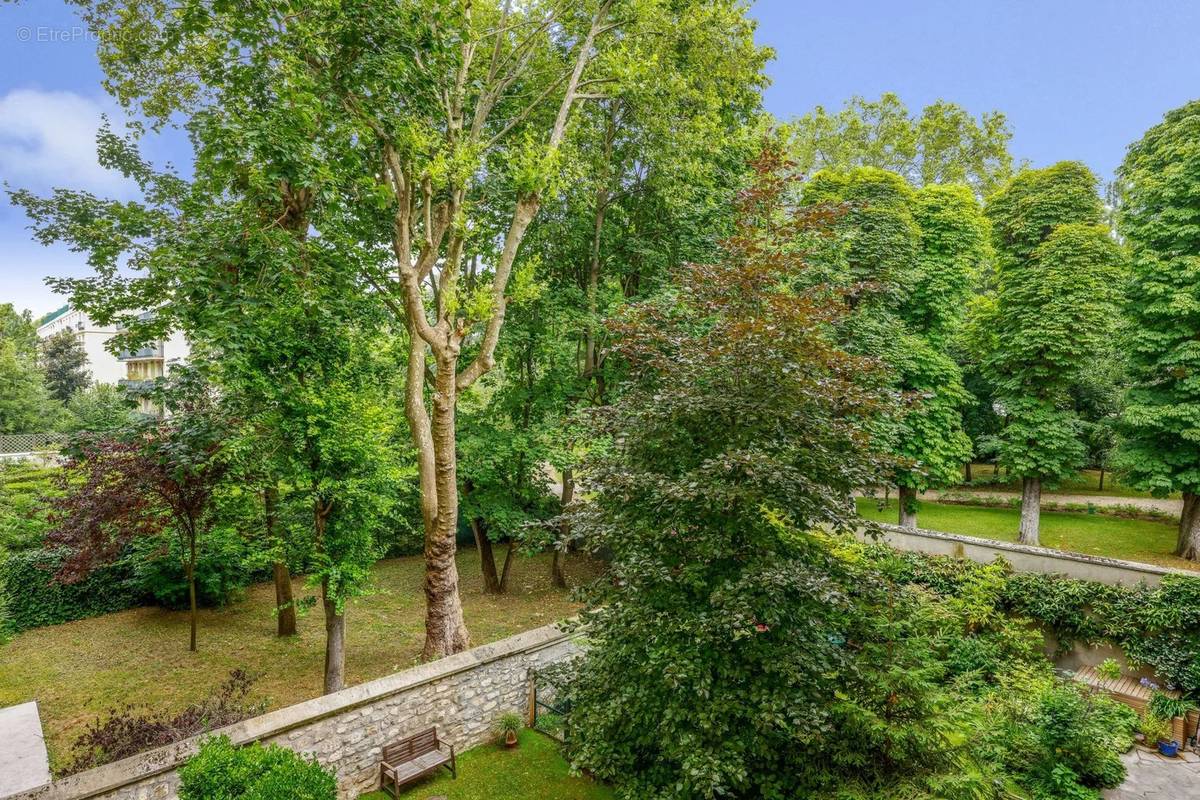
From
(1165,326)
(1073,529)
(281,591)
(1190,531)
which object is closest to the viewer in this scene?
(281,591)

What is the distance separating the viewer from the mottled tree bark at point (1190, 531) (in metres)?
12.3

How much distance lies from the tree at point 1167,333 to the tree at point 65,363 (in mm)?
44649

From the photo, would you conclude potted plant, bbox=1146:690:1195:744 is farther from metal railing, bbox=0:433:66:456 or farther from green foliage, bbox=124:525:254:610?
metal railing, bbox=0:433:66:456

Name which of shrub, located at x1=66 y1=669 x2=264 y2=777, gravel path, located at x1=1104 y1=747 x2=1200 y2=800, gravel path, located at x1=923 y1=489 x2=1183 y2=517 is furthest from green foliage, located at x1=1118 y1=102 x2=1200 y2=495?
shrub, located at x1=66 y1=669 x2=264 y2=777

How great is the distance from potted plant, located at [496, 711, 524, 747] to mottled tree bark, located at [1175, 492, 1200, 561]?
1527 centimetres

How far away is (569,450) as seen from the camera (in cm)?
1173

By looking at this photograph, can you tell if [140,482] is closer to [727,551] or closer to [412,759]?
[412,759]

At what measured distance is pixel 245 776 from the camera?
4.61 m

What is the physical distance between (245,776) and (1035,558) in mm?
12957

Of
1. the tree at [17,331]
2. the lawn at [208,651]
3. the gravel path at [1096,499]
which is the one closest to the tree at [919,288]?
the gravel path at [1096,499]

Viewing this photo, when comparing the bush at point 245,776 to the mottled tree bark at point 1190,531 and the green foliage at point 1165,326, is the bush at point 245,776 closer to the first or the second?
the green foliage at point 1165,326

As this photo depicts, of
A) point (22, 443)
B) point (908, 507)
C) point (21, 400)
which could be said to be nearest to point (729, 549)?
point (908, 507)

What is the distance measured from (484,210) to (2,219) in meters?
6.91

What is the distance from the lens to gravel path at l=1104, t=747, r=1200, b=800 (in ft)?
22.7
